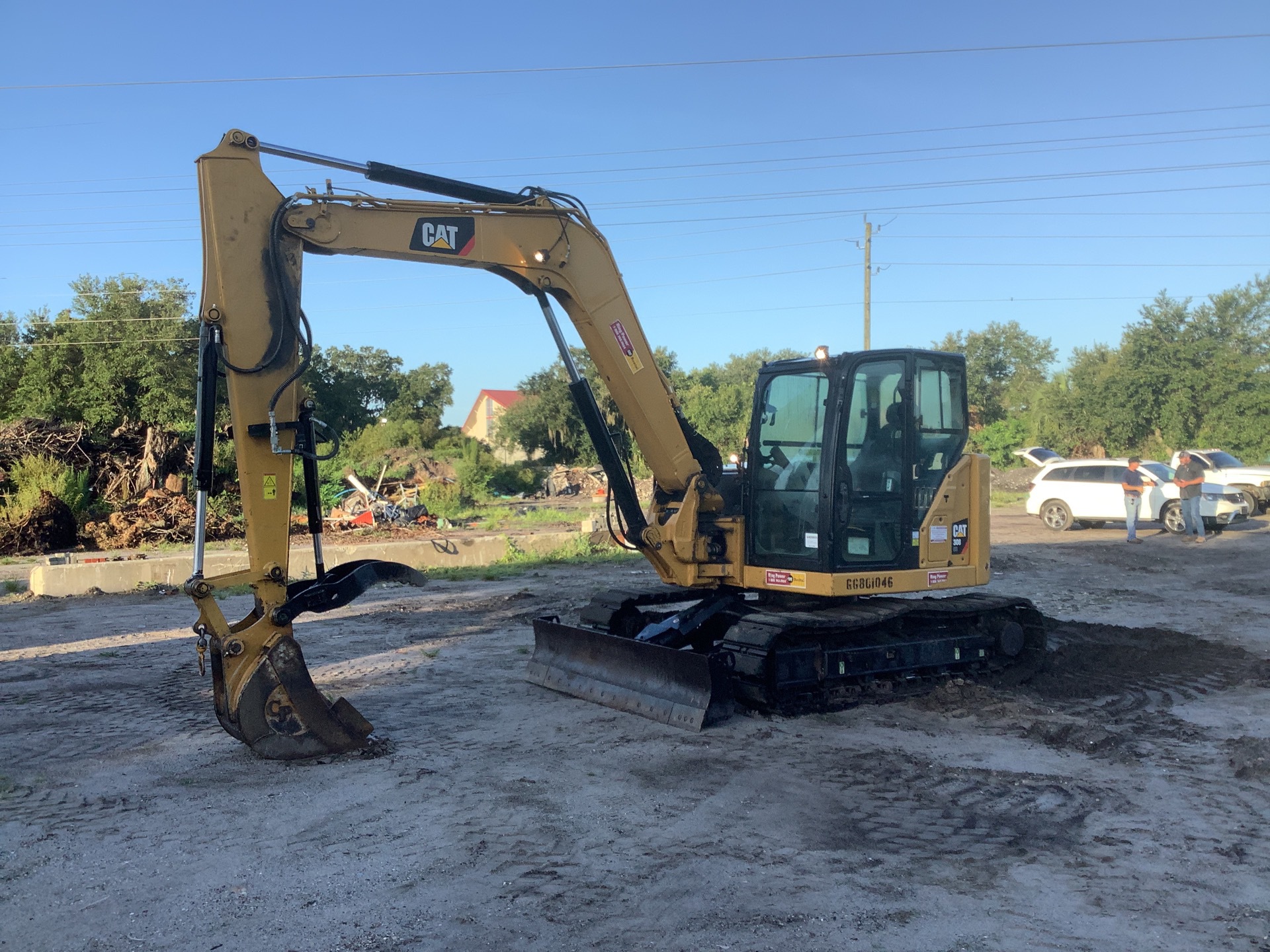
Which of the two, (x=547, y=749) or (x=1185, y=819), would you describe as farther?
(x=547, y=749)

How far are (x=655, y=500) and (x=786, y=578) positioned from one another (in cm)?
130

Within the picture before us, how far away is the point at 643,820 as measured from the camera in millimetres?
5391

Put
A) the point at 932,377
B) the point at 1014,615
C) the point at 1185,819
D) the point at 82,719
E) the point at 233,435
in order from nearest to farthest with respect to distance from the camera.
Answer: the point at 1185,819 → the point at 233,435 → the point at 82,719 → the point at 932,377 → the point at 1014,615

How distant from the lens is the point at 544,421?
47000 mm

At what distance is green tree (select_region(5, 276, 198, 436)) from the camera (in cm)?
2970

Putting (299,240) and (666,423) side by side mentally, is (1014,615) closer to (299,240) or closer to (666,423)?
(666,423)

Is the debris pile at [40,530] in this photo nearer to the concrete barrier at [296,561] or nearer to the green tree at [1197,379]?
the concrete barrier at [296,561]

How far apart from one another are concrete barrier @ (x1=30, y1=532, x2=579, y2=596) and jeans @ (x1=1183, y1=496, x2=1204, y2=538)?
11.8 meters

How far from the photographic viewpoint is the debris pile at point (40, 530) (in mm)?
20188

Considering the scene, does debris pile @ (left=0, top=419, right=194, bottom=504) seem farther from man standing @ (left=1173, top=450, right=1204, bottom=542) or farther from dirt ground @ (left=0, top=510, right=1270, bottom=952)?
man standing @ (left=1173, top=450, right=1204, bottom=542)

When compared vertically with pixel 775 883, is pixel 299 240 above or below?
above

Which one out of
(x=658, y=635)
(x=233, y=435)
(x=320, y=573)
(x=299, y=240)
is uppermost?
(x=299, y=240)

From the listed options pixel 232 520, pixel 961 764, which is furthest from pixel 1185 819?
pixel 232 520

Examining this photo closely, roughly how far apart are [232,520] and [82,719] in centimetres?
1495
